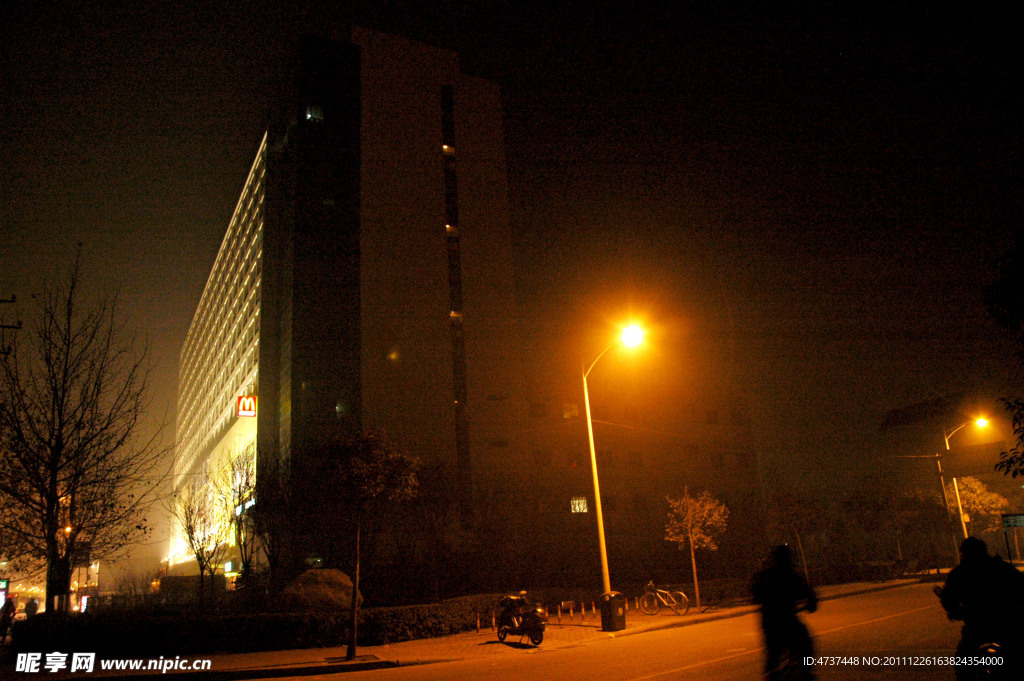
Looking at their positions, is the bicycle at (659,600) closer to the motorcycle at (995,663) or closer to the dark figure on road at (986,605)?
the dark figure on road at (986,605)

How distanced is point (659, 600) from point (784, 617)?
18786 millimetres

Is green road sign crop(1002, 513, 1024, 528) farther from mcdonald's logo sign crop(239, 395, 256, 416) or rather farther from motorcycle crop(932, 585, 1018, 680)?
mcdonald's logo sign crop(239, 395, 256, 416)

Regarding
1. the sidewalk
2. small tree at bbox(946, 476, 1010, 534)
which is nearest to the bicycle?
the sidewalk

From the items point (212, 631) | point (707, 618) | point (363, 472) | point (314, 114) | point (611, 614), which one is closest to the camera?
point (212, 631)

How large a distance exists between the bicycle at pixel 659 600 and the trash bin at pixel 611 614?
15.1ft

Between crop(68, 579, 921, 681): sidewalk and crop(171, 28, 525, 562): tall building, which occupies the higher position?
crop(171, 28, 525, 562): tall building

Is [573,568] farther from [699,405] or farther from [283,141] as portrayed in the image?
[283,141]

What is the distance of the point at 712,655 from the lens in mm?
12398

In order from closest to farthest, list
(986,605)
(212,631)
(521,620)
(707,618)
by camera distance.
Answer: (986,605) → (521,620) → (212,631) → (707,618)

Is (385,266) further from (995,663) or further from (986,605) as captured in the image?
(995,663)

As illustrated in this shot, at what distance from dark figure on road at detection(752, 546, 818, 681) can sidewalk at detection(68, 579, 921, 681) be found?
32.6 ft

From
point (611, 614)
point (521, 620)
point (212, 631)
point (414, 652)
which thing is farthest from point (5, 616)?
point (611, 614)

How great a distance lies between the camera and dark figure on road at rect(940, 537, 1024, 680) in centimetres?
615

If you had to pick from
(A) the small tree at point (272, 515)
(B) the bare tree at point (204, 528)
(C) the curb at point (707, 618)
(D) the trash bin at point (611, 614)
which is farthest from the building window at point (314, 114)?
(C) the curb at point (707, 618)
